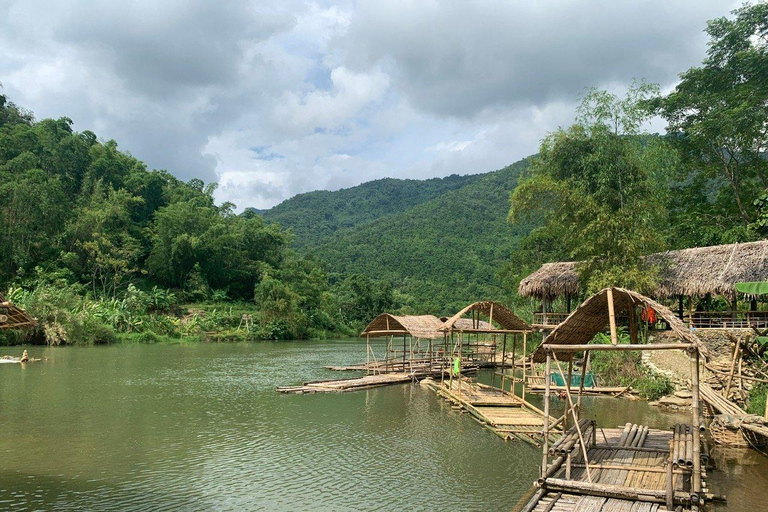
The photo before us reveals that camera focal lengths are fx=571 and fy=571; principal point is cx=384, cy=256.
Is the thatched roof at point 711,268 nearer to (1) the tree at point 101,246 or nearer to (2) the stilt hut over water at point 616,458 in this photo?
(2) the stilt hut over water at point 616,458

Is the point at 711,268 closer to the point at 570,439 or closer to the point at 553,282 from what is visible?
the point at 553,282

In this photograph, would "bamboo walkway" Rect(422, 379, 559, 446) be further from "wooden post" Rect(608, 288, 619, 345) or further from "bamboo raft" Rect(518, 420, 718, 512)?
"wooden post" Rect(608, 288, 619, 345)

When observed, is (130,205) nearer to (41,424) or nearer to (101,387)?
(101,387)

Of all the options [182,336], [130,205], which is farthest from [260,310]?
[130,205]

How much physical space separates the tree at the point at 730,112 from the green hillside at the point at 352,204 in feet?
220

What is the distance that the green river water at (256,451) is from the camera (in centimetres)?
793

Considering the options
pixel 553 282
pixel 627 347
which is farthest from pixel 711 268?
pixel 627 347

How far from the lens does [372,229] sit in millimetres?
77750

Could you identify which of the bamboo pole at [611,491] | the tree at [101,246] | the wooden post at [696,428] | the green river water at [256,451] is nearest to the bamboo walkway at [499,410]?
the green river water at [256,451]

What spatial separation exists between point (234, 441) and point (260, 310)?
107ft

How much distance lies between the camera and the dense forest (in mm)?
21422

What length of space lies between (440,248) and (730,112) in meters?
45.2

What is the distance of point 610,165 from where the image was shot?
20641 millimetres

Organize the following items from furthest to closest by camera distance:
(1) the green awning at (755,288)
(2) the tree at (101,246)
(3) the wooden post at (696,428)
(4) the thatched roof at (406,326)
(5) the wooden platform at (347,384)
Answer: (2) the tree at (101,246) < (4) the thatched roof at (406,326) < (5) the wooden platform at (347,384) < (1) the green awning at (755,288) < (3) the wooden post at (696,428)
